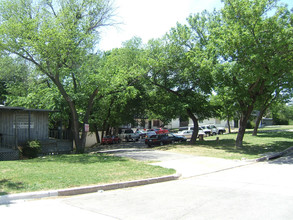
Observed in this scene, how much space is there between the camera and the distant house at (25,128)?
18906 millimetres

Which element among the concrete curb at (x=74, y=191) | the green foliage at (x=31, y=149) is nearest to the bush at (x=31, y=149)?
the green foliage at (x=31, y=149)

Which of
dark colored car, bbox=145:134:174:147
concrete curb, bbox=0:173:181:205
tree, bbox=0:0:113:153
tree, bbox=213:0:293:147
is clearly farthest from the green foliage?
tree, bbox=213:0:293:147

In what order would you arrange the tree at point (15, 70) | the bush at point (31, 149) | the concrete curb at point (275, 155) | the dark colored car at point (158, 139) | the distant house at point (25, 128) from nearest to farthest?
the concrete curb at point (275, 155), the bush at point (31, 149), the distant house at point (25, 128), the tree at point (15, 70), the dark colored car at point (158, 139)

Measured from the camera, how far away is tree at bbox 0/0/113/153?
16.6m

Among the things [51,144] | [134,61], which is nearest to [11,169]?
[51,144]

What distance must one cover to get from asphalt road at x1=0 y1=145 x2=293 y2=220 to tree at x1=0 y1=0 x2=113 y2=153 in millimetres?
11716

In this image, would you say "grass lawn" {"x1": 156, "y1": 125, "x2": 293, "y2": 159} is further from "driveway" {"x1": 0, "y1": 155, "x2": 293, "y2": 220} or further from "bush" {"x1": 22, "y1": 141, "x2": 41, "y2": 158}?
"bush" {"x1": 22, "y1": 141, "x2": 41, "y2": 158}

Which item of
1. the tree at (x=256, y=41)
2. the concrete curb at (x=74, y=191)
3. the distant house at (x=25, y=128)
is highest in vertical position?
the tree at (x=256, y=41)

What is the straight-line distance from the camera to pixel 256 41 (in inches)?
683

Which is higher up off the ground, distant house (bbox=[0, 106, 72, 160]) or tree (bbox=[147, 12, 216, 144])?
tree (bbox=[147, 12, 216, 144])

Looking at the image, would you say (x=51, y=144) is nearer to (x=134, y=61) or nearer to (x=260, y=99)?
(x=134, y=61)

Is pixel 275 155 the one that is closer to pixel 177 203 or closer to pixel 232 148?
pixel 232 148

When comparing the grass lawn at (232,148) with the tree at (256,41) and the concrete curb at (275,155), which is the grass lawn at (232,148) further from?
the tree at (256,41)

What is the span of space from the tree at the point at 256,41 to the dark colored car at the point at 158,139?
1051 cm
